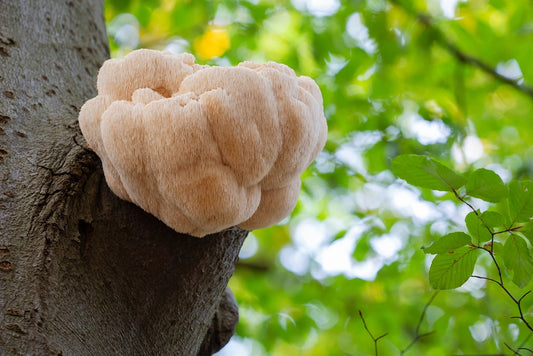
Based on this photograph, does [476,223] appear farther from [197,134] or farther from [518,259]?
[197,134]

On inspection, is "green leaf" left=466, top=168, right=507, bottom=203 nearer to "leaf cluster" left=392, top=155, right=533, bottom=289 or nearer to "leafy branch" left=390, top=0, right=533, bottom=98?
"leaf cluster" left=392, top=155, right=533, bottom=289

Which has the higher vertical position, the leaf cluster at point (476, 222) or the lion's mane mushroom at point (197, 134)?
the lion's mane mushroom at point (197, 134)

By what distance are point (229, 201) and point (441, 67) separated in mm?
3340

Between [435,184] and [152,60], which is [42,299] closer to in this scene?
[152,60]

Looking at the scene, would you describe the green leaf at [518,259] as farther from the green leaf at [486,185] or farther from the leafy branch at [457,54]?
the leafy branch at [457,54]

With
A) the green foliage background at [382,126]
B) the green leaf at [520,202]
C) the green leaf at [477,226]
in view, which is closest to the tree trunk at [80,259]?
the green leaf at [477,226]

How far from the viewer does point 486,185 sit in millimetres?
1206

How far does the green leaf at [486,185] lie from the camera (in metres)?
1.19

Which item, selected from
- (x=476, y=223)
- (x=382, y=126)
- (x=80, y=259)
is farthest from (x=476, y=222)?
(x=382, y=126)

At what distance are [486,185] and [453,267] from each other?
0.83 ft

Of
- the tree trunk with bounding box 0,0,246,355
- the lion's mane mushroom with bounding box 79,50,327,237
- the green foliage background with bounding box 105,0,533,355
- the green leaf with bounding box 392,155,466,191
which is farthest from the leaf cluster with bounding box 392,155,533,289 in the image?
the green foliage background with bounding box 105,0,533,355

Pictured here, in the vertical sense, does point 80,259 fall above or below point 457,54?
above

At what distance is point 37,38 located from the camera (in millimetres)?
1696

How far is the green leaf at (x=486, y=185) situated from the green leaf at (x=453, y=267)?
0.16m
